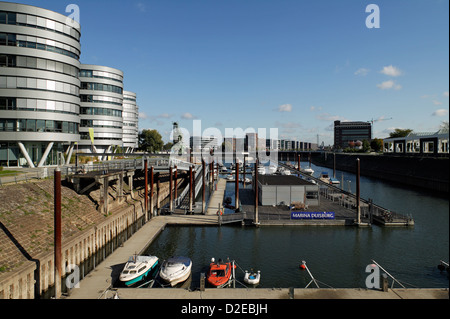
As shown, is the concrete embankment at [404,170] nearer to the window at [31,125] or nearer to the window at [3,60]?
the window at [31,125]

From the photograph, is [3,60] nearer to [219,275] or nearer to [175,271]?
[175,271]

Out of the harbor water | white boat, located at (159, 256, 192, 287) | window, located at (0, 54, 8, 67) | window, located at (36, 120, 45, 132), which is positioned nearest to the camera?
white boat, located at (159, 256, 192, 287)

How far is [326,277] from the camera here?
2691 centimetres

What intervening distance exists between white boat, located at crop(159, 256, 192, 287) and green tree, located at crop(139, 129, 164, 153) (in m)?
137

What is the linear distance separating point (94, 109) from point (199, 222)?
196 feet

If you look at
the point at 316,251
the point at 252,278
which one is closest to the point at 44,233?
the point at 252,278

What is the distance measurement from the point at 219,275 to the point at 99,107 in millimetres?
76317

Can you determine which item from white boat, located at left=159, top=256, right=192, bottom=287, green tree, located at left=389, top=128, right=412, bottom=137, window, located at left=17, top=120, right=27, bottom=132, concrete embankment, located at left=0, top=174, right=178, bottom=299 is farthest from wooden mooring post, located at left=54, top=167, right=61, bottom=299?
green tree, located at left=389, top=128, right=412, bottom=137

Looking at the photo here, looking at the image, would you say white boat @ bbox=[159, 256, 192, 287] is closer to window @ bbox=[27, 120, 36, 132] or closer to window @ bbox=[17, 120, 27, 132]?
window @ bbox=[27, 120, 36, 132]

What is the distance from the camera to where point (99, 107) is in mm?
85438

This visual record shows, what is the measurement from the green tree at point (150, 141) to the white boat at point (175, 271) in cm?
13685

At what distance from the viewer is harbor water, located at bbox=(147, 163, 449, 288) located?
26781mm
